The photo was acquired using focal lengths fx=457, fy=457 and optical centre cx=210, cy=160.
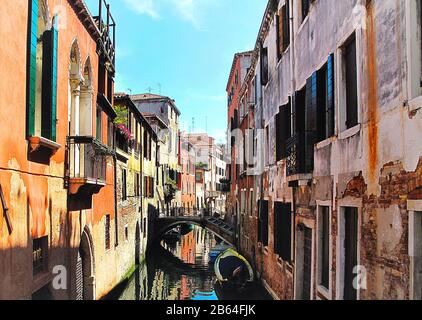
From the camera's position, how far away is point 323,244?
23.5ft

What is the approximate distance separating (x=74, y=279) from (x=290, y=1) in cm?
704

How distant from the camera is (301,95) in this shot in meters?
8.66

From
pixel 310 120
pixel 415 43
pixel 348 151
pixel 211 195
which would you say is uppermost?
pixel 415 43

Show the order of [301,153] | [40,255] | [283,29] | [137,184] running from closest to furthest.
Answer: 1. [40,255]
2. [301,153]
3. [283,29]
4. [137,184]

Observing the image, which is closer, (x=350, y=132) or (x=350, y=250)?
(x=350, y=132)

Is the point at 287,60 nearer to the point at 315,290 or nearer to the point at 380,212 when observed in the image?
the point at 315,290

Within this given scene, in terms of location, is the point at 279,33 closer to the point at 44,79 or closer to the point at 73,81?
the point at 73,81

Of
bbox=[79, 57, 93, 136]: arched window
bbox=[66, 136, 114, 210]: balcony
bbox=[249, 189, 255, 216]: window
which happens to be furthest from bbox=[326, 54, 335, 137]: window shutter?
bbox=[249, 189, 255, 216]: window

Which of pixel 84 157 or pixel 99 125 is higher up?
pixel 99 125

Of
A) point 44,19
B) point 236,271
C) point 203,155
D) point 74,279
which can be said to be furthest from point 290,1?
point 203,155

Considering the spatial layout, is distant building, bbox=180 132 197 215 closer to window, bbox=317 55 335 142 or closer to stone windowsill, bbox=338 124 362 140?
window, bbox=317 55 335 142

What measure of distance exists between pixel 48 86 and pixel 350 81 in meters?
4.34

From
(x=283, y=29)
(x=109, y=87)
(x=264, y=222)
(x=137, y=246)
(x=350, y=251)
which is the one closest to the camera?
(x=350, y=251)

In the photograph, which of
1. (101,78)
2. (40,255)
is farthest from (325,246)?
(101,78)
